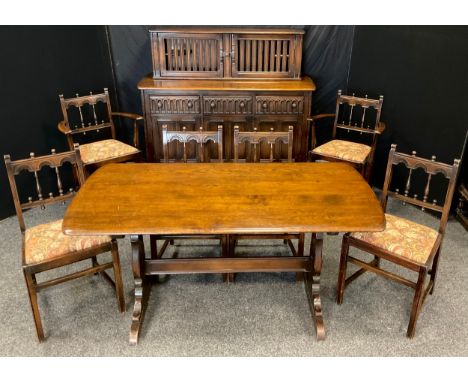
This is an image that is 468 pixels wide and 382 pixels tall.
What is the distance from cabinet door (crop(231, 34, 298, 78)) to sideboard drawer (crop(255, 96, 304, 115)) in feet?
0.82

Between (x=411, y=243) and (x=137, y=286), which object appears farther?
(x=137, y=286)

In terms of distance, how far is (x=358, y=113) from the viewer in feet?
13.9

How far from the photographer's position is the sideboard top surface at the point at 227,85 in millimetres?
3891

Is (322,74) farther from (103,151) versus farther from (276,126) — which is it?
(103,151)

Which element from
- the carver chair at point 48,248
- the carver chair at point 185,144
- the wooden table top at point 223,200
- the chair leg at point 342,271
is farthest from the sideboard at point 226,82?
the chair leg at point 342,271

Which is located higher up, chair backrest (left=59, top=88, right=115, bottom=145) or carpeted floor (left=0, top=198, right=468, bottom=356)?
chair backrest (left=59, top=88, right=115, bottom=145)

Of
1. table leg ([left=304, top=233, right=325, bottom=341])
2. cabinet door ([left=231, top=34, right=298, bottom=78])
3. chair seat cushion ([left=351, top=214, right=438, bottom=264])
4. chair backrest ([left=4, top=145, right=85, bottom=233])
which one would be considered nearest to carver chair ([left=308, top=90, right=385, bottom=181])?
cabinet door ([left=231, top=34, right=298, bottom=78])

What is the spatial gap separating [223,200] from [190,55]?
87.5 inches

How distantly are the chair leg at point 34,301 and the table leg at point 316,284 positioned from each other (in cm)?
153

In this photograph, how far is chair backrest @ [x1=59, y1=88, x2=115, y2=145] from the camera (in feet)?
12.3

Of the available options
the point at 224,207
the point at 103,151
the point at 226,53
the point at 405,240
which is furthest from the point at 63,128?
the point at 405,240

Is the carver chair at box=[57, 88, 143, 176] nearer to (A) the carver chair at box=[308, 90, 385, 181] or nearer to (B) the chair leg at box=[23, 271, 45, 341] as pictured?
(B) the chair leg at box=[23, 271, 45, 341]

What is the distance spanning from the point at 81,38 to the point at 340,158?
2532 mm

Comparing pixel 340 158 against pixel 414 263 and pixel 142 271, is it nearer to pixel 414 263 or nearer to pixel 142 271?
pixel 414 263
